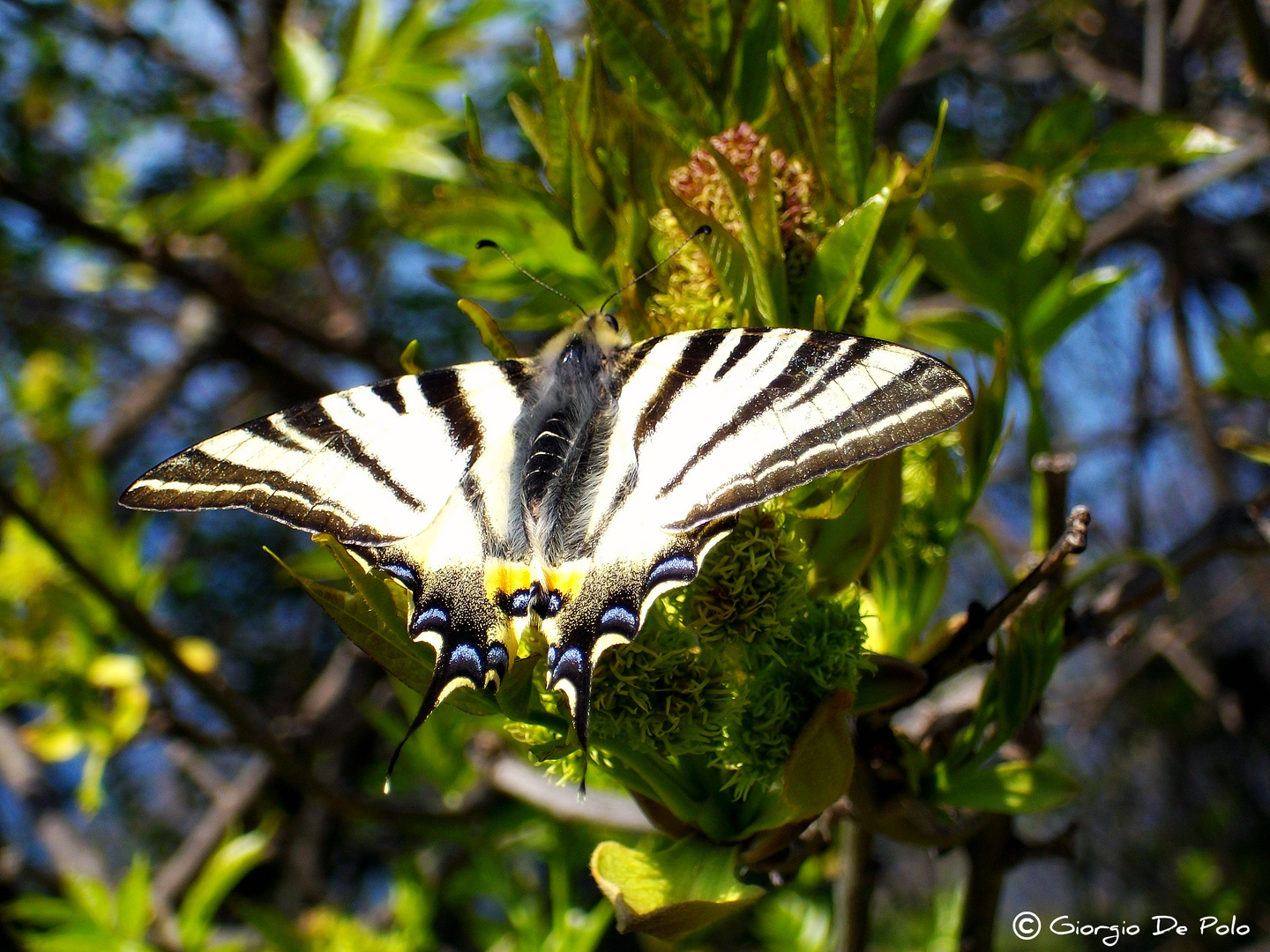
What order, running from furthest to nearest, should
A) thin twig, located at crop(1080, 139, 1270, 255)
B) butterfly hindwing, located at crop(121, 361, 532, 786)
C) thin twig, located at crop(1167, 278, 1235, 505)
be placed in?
thin twig, located at crop(1167, 278, 1235, 505) < thin twig, located at crop(1080, 139, 1270, 255) < butterfly hindwing, located at crop(121, 361, 532, 786)

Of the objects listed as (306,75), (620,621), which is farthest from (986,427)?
(306,75)

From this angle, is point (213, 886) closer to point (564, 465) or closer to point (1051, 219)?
point (564, 465)

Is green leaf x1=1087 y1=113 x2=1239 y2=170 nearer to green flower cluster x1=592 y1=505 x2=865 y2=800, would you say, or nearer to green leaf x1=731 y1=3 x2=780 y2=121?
green leaf x1=731 y1=3 x2=780 y2=121

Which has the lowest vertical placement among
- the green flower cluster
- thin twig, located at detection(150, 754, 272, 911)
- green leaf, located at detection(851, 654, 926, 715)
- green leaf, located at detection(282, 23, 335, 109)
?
thin twig, located at detection(150, 754, 272, 911)

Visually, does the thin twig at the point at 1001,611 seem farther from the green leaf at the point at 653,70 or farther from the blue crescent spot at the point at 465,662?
the green leaf at the point at 653,70

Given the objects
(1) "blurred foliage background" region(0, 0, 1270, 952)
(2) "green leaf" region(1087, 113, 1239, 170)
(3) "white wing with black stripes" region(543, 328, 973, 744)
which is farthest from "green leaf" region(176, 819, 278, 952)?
(2) "green leaf" region(1087, 113, 1239, 170)

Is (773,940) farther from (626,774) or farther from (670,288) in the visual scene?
(670,288)
